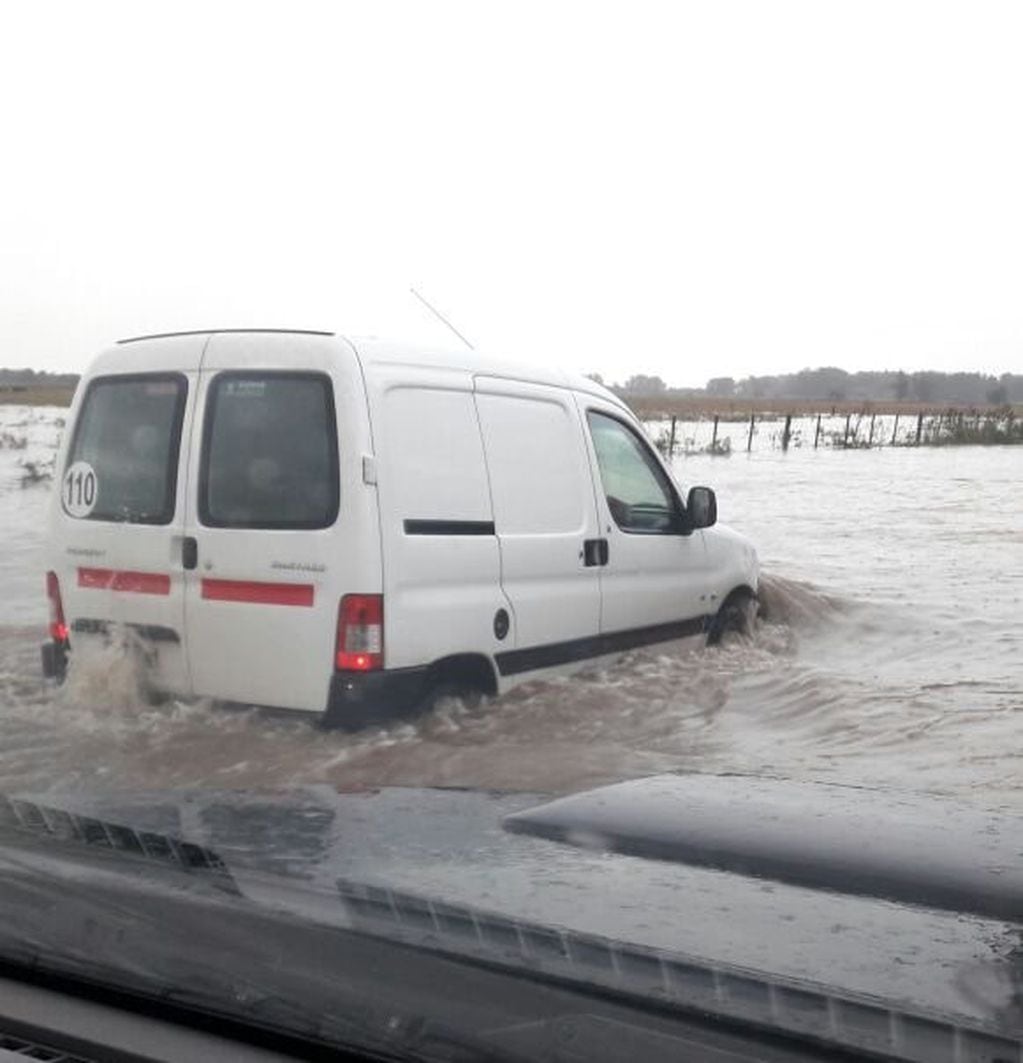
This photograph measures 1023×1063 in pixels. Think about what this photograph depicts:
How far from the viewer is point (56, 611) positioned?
6.42m

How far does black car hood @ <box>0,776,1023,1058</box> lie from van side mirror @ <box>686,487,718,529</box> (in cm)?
434

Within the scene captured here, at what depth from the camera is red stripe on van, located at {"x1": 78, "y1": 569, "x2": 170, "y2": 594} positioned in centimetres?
598

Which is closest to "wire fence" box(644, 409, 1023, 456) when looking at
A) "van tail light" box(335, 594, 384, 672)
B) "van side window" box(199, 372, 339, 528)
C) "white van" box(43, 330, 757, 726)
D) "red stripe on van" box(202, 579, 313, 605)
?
"white van" box(43, 330, 757, 726)

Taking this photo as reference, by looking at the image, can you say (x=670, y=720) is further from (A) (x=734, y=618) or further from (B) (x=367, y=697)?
(B) (x=367, y=697)

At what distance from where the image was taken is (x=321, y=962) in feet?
6.59

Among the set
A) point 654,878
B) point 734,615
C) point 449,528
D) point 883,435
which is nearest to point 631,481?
point 734,615

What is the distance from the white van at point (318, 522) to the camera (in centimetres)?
561

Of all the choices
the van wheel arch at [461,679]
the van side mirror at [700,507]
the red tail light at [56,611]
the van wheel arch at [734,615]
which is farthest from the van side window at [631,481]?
the red tail light at [56,611]

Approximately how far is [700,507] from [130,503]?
9.88ft

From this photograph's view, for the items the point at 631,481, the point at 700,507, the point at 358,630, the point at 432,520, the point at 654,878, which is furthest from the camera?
the point at 700,507

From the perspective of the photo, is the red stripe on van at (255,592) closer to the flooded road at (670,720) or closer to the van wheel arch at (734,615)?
the flooded road at (670,720)

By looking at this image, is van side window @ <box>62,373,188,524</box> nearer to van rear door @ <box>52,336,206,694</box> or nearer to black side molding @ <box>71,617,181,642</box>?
van rear door @ <box>52,336,206,694</box>

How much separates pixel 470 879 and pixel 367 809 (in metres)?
0.71

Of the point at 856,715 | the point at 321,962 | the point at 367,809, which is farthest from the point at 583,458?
the point at 321,962
